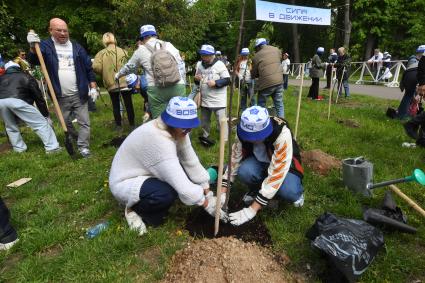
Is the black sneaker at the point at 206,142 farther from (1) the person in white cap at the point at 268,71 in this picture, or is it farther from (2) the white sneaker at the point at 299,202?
(2) the white sneaker at the point at 299,202

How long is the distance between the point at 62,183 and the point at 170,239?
205 cm

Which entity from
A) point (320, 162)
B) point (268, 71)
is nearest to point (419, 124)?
point (320, 162)

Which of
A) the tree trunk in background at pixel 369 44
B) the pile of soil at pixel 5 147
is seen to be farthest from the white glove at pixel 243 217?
the tree trunk in background at pixel 369 44

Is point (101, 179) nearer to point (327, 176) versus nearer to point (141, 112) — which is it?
point (327, 176)

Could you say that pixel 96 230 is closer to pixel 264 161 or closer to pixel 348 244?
pixel 264 161

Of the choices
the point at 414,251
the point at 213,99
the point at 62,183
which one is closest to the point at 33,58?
the point at 62,183

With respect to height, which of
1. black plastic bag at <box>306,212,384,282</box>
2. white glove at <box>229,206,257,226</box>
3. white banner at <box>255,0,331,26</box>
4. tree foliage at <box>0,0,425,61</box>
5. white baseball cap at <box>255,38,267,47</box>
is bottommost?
white glove at <box>229,206,257,226</box>

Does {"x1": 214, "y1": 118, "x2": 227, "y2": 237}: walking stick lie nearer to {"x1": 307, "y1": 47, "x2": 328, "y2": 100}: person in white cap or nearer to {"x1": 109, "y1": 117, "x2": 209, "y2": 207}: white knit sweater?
{"x1": 109, "y1": 117, "x2": 209, "y2": 207}: white knit sweater

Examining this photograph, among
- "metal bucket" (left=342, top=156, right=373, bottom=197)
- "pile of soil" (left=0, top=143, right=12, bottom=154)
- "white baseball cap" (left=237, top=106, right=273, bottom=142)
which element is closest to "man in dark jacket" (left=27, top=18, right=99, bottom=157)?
"pile of soil" (left=0, top=143, right=12, bottom=154)

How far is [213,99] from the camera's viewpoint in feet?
16.9

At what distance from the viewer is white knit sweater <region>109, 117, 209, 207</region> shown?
8.29 ft

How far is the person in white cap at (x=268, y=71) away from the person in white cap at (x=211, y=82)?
2.78ft

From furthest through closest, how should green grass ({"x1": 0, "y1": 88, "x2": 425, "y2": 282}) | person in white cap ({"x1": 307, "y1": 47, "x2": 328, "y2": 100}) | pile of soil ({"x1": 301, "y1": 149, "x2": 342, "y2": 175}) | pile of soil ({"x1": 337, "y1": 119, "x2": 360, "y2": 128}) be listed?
person in white cap ({"x1": 307, "y1": 47, "x2": 328, "y2": 100})
pile of soil ({"x1": 337, "y1": 119, "x2": 360, "y2": 128})
pile of soil ({"x1": 301, "y1": 149, "x2": 342, "y2": 175})
green grass ({"x1": 0, "y1": 88, "x2": 425, "y2": 282})

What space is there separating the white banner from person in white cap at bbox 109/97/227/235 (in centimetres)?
152
